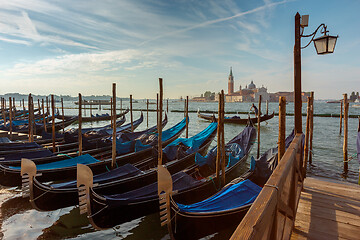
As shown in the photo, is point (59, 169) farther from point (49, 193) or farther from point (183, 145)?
point (183, 145)

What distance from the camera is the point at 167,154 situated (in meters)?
6.36

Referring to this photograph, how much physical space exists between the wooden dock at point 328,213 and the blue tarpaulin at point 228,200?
75 centimetres

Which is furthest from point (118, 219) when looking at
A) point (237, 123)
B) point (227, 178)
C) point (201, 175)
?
point (237, 123)

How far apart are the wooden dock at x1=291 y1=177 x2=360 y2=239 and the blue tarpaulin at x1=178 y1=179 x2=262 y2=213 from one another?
75 centimetres

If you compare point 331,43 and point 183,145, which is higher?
point 331,43

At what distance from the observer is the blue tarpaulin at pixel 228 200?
3.14m

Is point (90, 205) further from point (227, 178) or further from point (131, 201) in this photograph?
point (227, 178)

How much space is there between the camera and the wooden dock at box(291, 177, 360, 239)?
215cm

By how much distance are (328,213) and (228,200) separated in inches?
50.1

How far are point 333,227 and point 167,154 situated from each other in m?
4.52

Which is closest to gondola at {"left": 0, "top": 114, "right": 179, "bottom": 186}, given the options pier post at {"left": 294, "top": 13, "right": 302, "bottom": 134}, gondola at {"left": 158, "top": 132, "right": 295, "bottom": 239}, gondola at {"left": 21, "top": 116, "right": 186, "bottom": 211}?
gondola at {"left": 21, "top": 116, "right": 186, "bottom": 211}

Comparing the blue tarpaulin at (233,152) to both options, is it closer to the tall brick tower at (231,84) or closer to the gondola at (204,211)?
the gondola at (204,211)

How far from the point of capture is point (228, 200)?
11.1ft

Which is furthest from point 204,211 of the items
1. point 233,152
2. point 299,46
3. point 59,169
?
point 59,169
